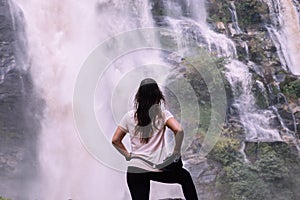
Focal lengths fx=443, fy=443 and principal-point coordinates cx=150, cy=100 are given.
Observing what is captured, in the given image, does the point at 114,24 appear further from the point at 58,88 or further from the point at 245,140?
the point at 245,140

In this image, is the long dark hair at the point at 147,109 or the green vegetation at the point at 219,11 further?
the green vegetation at the point at 219,11

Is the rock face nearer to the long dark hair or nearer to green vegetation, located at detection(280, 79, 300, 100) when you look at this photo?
green vegetation, located at detection(280, 79, 300, 100)

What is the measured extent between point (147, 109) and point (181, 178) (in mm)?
381

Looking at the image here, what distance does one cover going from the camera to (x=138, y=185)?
2.17m

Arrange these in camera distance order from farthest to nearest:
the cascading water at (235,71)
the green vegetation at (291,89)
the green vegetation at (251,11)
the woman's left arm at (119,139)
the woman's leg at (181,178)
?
1. the green vegetation at (251,11)
2. the green vegetation at (291,89)
3. the cascading water at (235,71)
4. the woman's left arm at (119,139)
5. the woman's leg at (181,178)

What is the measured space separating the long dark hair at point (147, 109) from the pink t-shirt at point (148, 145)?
2 centimetres

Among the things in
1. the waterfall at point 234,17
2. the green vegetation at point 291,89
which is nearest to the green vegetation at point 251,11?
the waterfall at point 234,17

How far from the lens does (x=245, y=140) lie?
7.83 metres

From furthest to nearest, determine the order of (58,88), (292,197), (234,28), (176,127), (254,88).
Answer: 1. (234,28)
2. (254,88)
3. (58,88)
4. (292,197)
5. (176,127)

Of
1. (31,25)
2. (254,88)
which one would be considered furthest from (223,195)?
(31,25)

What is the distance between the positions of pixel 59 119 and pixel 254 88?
11.9ft

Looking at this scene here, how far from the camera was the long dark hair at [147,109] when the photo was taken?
7.25 ft

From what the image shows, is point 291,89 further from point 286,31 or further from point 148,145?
point 148,145

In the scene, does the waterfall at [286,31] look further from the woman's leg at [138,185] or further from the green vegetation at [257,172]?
the woman's leg at [138,185]
